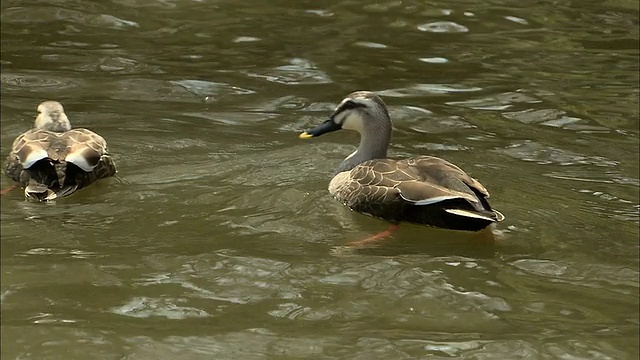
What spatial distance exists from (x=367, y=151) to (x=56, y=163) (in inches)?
90.7

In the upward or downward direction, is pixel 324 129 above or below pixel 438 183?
below

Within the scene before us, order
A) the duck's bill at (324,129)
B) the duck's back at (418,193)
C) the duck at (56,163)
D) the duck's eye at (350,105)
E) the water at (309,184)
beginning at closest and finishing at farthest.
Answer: the water at (309,184) → the duck's back at (418,193) → the duck at (56,163) → the duck's eye at (350,105) → the duck's bill at (324,129)

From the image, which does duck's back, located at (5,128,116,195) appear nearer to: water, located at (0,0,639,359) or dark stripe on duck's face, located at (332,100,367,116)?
water, located at (0,0,639,359)

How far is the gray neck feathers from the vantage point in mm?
8070

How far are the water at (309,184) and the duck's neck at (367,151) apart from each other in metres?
0.23

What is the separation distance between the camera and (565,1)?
14492mm

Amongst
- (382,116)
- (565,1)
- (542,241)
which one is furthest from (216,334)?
(565,1)

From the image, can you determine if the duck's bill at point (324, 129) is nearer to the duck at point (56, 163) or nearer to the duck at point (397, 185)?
the duck at point (397, 185)

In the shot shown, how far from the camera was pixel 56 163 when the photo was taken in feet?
24.5

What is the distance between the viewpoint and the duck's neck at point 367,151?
26.5 feet

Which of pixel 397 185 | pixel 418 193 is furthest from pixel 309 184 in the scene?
pixel 418 193

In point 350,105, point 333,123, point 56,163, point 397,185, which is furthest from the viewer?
point 333,123

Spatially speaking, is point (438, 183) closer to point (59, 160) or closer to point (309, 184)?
point (309, 184)

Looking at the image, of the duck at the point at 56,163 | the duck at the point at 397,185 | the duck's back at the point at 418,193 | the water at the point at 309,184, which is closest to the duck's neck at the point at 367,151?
the duck at the point at 397,185
